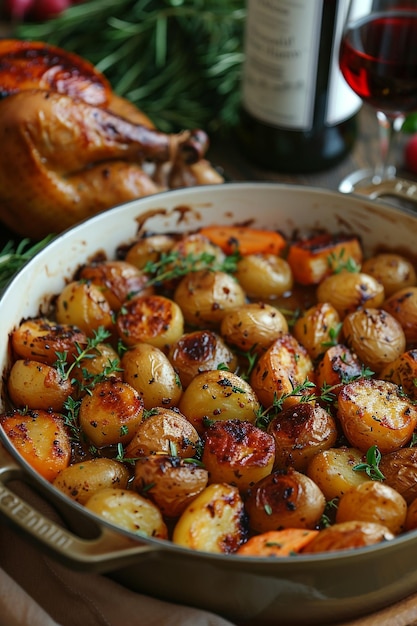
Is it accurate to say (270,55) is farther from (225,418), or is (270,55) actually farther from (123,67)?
(225,418)

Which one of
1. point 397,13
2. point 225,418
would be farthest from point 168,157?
point 225,418

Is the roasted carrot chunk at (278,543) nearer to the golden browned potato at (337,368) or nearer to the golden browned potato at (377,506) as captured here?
the golden browned potato at (377,506)

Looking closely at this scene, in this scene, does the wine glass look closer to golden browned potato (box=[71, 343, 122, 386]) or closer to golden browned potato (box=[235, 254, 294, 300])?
golden browned potato (box=[235, 254, 294, 300])

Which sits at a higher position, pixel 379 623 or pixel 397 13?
pixel 397 13

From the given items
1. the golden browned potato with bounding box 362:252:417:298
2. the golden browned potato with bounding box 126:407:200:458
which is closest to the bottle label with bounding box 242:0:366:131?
the golden browned potato with bounding box 362:252:417:298

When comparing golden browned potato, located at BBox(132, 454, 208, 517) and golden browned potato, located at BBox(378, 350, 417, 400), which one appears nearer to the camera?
golden browned potato, located at BBox(132, 454, 208, 517)

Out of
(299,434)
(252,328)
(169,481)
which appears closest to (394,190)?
(252,328)

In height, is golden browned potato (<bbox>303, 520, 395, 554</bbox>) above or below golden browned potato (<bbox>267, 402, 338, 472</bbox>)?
above

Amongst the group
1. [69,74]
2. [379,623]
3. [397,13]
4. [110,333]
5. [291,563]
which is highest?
[397,13]
